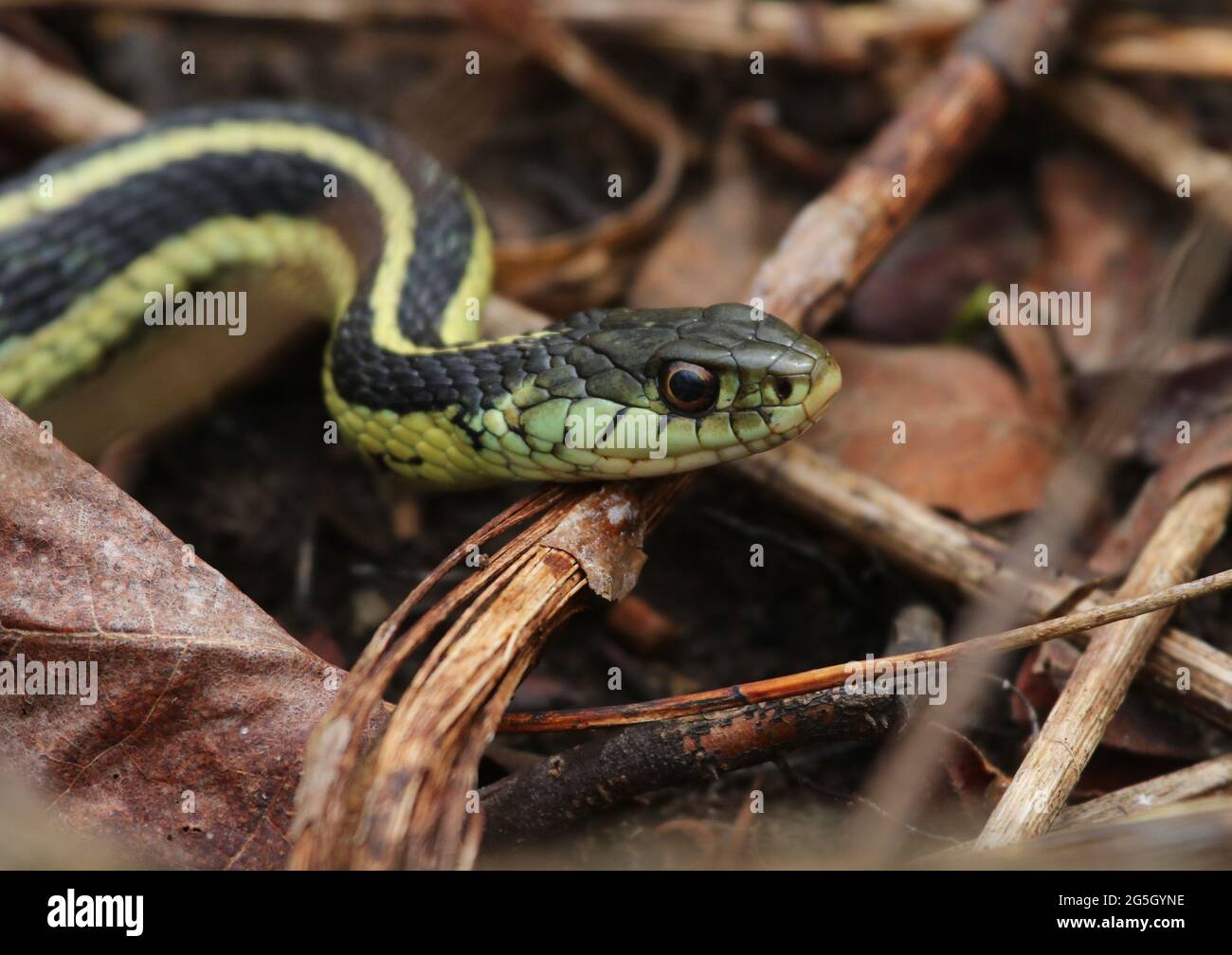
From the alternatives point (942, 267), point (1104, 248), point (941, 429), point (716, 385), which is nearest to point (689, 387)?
point (716, 385)

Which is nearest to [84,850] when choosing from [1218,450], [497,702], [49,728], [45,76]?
[49,728]

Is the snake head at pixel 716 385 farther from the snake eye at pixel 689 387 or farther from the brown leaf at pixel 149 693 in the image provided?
the brown leaf at pixel 149 693

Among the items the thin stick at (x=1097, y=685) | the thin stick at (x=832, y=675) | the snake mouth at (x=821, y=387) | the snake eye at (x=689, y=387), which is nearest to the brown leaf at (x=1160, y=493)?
the thin stick at (x=1097, y=685)

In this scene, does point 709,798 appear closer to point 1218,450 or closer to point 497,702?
point 497,702

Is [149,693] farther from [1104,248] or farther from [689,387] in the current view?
[1104,248]

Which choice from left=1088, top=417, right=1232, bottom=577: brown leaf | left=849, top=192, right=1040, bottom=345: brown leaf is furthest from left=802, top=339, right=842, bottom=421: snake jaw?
left=849, top=192, right=1040, bottom=345: brown leaf

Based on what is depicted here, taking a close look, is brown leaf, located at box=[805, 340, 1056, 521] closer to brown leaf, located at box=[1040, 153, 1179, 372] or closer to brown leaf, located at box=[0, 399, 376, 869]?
brown leaf, located at box=[1040, 153, 1179, 372]
